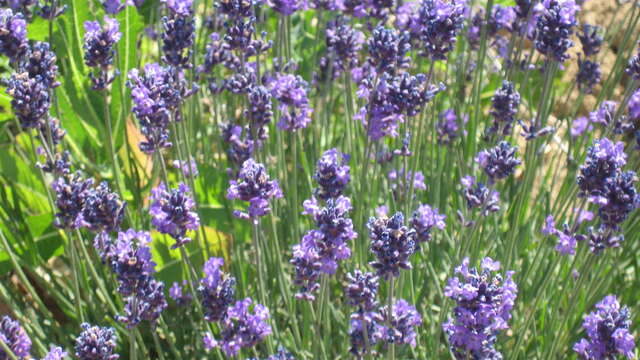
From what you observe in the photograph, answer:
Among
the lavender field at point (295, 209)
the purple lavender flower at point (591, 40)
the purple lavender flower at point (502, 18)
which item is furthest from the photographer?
the purple lavender flower at point (502, 18)

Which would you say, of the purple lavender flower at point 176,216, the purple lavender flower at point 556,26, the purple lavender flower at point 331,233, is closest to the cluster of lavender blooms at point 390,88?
the purple lavender flower at point 556,26

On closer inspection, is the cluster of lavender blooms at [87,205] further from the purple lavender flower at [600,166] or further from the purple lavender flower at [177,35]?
the purple lavender flower at [600,166]

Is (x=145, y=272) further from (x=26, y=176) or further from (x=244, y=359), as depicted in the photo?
(x=26, y=176)

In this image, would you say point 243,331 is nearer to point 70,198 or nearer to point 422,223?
point 70,198

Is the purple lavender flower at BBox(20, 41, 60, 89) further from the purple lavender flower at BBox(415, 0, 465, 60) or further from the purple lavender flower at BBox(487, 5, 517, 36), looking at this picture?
the purple lavender flower at BBox(487, 5, 517, 36)

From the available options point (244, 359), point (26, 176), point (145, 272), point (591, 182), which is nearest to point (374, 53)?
point (591, 182)

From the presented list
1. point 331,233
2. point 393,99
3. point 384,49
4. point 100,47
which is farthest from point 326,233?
point 100,47
